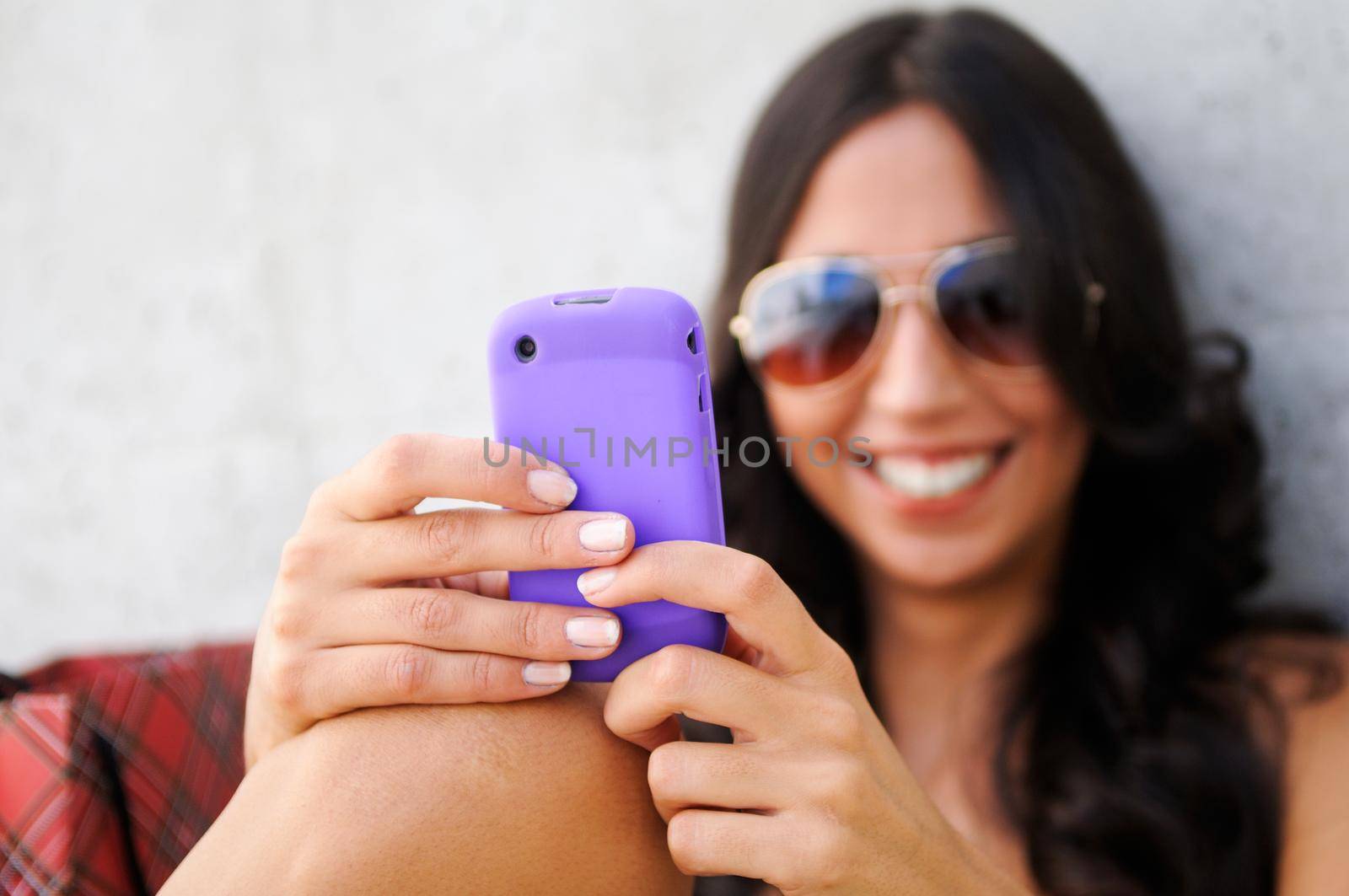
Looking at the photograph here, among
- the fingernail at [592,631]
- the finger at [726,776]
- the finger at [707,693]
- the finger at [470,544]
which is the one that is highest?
the finger at [470,544]

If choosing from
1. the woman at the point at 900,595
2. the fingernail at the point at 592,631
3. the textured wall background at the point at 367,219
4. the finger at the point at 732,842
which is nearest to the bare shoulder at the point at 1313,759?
the woman at the point at 900,595

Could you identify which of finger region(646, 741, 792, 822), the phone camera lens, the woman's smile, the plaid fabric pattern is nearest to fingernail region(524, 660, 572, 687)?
finger region(646, 741, 792, 822)

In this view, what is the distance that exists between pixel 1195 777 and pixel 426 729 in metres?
1.13

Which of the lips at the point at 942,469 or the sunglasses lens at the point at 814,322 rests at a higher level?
the sunglasses lens at the point at 814,322

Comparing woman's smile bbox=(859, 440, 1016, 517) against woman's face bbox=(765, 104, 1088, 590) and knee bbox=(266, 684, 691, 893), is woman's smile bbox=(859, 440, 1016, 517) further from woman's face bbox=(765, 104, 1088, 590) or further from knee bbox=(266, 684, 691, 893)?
knee bbox=(266, 684, 691, 893)

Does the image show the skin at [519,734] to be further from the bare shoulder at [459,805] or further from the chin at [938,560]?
the chin at [938,560]

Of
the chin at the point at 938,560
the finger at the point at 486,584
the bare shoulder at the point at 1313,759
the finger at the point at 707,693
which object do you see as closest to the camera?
the finger at the point at 707,693

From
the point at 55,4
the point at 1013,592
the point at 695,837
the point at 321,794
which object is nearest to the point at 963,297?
the point at 1013,592

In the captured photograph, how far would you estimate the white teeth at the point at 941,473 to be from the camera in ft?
4.62

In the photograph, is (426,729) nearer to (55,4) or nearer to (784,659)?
(784,659)

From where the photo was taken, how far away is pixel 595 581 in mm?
759

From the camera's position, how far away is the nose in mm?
1322

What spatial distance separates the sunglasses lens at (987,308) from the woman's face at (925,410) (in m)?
0.03

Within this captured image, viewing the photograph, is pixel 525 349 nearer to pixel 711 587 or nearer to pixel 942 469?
pixel 711 587
